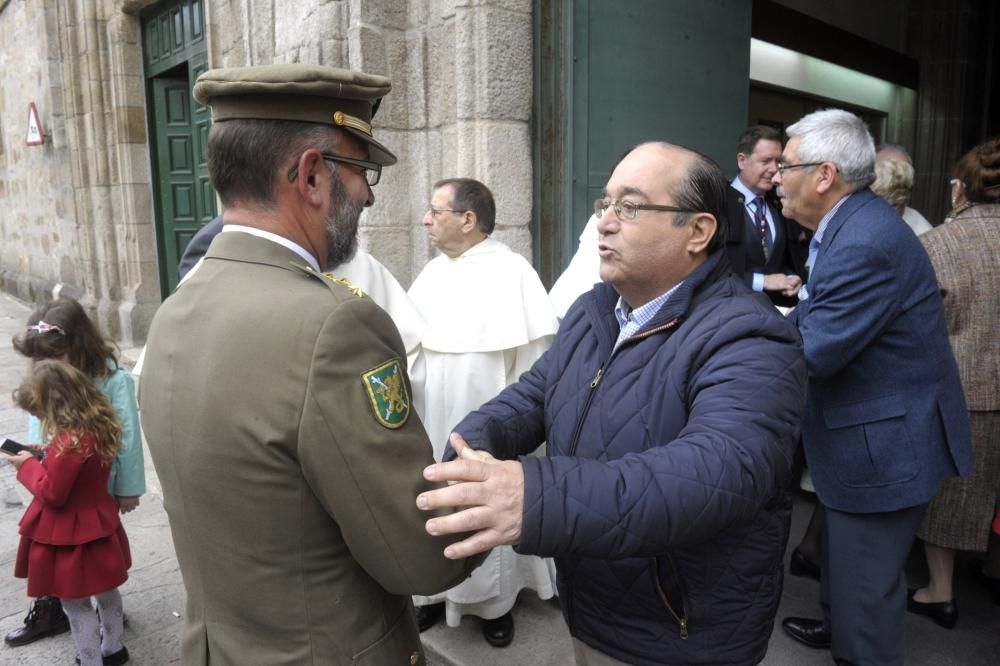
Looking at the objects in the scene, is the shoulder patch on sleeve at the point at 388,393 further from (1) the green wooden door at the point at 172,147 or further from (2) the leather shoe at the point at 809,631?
(1) the green wooden door at the point at 172,147

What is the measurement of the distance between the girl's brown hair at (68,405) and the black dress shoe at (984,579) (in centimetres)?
392

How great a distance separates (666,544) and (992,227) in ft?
8.18

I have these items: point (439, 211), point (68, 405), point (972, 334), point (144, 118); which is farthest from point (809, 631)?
point (144, 118)

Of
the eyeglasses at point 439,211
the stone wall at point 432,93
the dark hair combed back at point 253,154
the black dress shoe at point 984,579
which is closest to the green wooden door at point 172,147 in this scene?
the stone wall at point 432,93

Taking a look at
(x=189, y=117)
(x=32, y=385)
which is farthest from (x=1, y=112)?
(x=32, y=385)

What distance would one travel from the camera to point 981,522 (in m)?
3.02

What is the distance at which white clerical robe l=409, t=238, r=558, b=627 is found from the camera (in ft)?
10.2

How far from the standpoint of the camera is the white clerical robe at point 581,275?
3311 mm

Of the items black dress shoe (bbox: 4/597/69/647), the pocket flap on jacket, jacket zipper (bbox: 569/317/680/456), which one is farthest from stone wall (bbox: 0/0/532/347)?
jacket zipper (bbox: 569/317/680/456)

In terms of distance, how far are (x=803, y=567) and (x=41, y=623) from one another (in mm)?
3592

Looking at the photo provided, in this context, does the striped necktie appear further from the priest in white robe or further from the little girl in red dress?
the little girl in red dress

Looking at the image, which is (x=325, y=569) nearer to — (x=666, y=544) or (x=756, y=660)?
(x=666, y=544)

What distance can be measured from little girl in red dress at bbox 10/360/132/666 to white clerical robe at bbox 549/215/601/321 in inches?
75.8

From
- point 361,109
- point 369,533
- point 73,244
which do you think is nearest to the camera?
point 369,533
